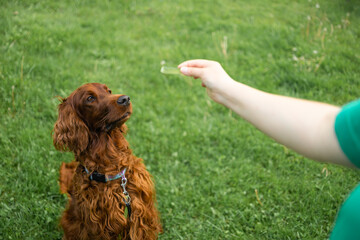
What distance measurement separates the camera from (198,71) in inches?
70.7

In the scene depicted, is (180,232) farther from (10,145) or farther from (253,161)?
(10,145)

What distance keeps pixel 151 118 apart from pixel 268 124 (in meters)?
2.91

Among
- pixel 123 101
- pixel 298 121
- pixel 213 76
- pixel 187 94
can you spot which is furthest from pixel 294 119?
pixel 187 94

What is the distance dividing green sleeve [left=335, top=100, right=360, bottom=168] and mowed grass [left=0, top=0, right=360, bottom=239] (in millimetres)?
2094

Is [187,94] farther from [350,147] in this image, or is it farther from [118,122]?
[350,147]

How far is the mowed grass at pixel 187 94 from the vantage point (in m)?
3.09

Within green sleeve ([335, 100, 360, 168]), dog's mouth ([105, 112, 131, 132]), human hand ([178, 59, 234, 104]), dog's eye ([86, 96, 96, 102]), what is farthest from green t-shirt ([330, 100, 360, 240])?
dog's eye ([86, 96, 96, 102])

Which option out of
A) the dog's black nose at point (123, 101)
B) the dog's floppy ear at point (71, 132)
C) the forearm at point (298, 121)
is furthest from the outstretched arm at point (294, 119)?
the dog's floppy ear at point (71, 132)

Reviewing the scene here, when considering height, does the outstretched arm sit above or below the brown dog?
above

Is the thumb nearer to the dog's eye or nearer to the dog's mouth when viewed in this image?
the dog's mouth

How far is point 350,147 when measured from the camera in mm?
1053

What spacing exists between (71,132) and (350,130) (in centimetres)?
196

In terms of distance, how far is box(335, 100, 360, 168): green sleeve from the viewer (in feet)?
3.35

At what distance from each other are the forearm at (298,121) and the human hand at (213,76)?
17 centimetres
